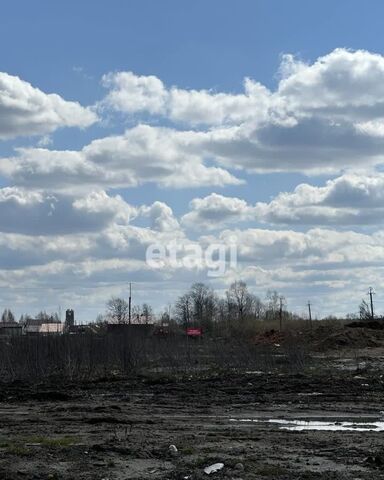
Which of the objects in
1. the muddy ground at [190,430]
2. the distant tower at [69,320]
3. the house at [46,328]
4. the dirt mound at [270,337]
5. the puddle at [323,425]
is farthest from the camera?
the dirt mound at [270,337]

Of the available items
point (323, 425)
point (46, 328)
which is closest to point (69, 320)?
point (46, 328)

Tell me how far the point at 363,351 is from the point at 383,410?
102 feet

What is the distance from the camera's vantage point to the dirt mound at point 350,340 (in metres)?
50.9

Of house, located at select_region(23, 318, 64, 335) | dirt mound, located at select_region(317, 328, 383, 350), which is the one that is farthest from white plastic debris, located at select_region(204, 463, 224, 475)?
dirt mound, located at select_region(317, 328, 383, 350)

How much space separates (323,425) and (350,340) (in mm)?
38574

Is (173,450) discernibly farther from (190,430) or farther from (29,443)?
(190,430)

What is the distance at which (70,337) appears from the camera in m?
32.1

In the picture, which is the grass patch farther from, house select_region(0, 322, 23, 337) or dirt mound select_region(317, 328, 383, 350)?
dirt mound select_region(317, 328, 383, 350)

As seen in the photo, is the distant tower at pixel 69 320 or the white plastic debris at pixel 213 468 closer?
the white plastic debris at pixel 213 468

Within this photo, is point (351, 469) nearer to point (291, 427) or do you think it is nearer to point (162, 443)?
point (162, 443)

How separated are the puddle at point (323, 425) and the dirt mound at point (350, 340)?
3561cm

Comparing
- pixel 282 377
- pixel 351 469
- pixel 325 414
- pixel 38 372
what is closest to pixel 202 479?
pixel 351 469

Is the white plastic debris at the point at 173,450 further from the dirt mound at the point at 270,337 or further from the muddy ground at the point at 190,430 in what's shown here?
the dirt mound at the point at 270,337

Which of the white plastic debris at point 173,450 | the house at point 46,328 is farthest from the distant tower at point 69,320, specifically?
the white plastic debris at point 173,450
